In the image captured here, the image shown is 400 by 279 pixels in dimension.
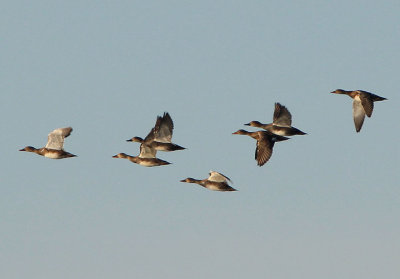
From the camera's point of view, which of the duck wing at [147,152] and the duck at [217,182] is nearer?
the duck at [217,182]

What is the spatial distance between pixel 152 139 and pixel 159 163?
2176 millimetres

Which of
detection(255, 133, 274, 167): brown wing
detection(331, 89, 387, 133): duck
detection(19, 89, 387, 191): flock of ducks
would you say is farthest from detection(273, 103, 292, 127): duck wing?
detection(331, 89, 387, 133): duck

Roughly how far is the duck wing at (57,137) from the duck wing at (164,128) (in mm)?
6087

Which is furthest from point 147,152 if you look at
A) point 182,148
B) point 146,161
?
point 182,148

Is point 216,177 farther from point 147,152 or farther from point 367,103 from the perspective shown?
point 367,103

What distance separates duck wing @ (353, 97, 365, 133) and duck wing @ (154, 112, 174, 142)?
45.8ft

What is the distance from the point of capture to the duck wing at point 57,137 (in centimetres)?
6800

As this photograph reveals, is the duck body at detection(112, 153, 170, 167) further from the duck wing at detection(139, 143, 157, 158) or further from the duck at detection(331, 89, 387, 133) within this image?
the duck at detection(331, 89, 387, 133)

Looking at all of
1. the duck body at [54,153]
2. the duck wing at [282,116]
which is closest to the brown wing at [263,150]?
the duck wing at [282,116]

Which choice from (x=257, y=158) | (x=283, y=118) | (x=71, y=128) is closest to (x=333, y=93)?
(x=283, y=118)

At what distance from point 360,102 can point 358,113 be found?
0.83 m

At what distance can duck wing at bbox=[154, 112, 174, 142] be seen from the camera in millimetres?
67938

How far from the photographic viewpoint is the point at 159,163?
7012cm

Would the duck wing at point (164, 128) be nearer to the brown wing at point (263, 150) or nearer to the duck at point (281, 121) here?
the brown wing at point (263, 150)
